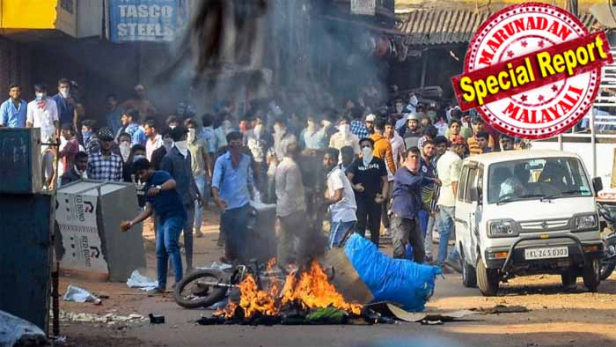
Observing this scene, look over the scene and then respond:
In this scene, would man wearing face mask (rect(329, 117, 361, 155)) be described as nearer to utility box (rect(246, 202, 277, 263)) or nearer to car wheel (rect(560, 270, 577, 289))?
utility box (rect(246, 202, 277, 263))

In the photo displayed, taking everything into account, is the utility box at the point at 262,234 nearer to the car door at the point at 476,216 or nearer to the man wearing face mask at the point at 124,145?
the car door at the point at 476,216

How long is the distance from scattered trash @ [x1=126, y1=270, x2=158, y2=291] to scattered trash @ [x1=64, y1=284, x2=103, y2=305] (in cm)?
112

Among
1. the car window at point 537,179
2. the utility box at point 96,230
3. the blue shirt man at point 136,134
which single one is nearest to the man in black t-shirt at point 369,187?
the car window at point 537,179

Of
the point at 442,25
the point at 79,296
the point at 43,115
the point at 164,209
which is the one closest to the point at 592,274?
the point at 164,209

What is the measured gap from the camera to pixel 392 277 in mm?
12773

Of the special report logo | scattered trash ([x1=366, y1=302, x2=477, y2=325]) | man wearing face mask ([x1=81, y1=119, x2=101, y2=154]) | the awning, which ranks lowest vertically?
scattered trash ([x1=366, y1=302, x2=477, y2=325])

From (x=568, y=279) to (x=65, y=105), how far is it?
9.40 m

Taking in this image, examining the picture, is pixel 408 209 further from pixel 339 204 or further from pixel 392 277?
pixel 392 277

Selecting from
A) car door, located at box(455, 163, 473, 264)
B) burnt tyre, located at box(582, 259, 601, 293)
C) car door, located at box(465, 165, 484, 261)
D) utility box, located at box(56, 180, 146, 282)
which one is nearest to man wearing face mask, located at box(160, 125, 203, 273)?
utility box, located at box(56, 180, 146, 282)

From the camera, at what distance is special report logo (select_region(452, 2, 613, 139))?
12539mm

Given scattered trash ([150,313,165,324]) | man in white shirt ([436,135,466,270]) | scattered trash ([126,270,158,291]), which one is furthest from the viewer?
man in white shirt ([436,135,466,270])

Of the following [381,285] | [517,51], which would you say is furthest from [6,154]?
[517,51]

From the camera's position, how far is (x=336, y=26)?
25953 millimetres

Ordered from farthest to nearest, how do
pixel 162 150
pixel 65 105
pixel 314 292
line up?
1. pixel 65 105
2. pixel 162 150
3. pixel 314 292
